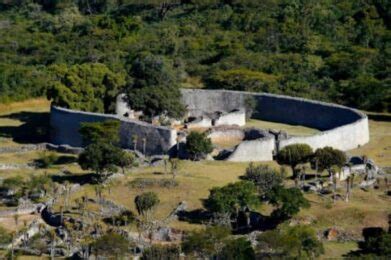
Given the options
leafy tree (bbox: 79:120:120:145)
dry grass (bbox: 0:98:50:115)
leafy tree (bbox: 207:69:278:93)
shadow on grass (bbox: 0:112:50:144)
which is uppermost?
leafy tree (bbox: 207:69:278:93)

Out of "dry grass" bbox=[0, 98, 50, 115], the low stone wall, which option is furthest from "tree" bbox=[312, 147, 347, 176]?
"dry grass" bbox=[0, 98, 50, 115]

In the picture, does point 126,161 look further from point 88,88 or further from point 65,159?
point 88,88

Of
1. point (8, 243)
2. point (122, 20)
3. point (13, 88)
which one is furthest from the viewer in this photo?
point (122, 20)

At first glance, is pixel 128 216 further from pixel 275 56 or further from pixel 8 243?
pixel 275 56

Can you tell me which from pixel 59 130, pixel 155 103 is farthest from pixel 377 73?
pixel 59 130

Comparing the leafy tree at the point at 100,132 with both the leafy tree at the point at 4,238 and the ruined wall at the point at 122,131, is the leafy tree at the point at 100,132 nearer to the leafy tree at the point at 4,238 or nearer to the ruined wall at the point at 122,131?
the ruined wall at the point at 122,131

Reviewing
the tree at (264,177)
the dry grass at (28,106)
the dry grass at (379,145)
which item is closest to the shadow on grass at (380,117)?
the dry grass at (379,145)

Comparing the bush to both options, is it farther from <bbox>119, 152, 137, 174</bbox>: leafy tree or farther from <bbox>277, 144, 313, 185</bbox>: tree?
<bbox>277, 144, 313, 185</bbox>: tree
